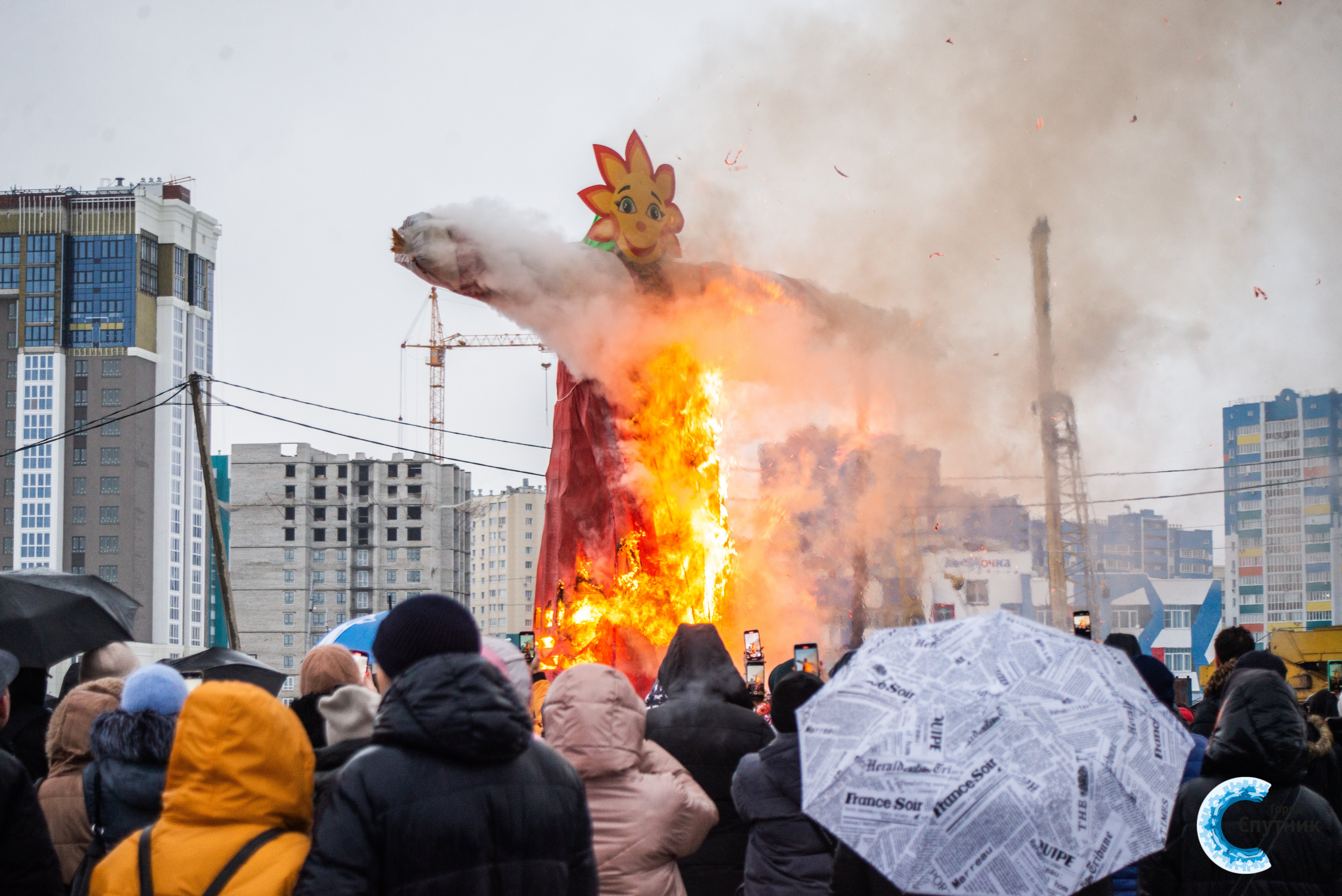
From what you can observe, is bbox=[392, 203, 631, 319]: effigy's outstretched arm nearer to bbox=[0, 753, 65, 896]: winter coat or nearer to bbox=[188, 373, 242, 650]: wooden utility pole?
bbox=[188, 373, 242, 650]: wooden utility pole

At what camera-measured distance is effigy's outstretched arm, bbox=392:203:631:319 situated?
1327 cm

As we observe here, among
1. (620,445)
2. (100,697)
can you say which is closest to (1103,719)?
(100,697)

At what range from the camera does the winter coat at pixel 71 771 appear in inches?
160

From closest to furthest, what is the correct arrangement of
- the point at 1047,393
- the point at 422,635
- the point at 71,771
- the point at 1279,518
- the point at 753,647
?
the point at 422,635 < the point at 71,771 < the point at 753,647 < the point at 1047,393 < the point at 1279,518

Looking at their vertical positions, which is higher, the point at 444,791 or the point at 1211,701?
the point at 444,791

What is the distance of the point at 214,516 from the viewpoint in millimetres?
19031

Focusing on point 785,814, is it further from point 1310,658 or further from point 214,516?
point 1310,658

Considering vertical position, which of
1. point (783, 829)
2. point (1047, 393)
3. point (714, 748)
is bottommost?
point (783, 829)

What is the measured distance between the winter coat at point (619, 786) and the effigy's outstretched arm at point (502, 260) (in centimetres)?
947

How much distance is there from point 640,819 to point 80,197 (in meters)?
88.9

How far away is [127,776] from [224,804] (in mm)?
957

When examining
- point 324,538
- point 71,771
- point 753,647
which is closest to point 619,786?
point 71,771

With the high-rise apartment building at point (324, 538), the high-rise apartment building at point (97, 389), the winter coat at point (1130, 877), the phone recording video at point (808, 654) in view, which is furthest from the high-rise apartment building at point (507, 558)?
the winter coat at point (1130, 877)

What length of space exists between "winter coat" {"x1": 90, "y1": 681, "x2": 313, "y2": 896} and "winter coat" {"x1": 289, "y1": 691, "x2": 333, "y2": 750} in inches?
51.4
